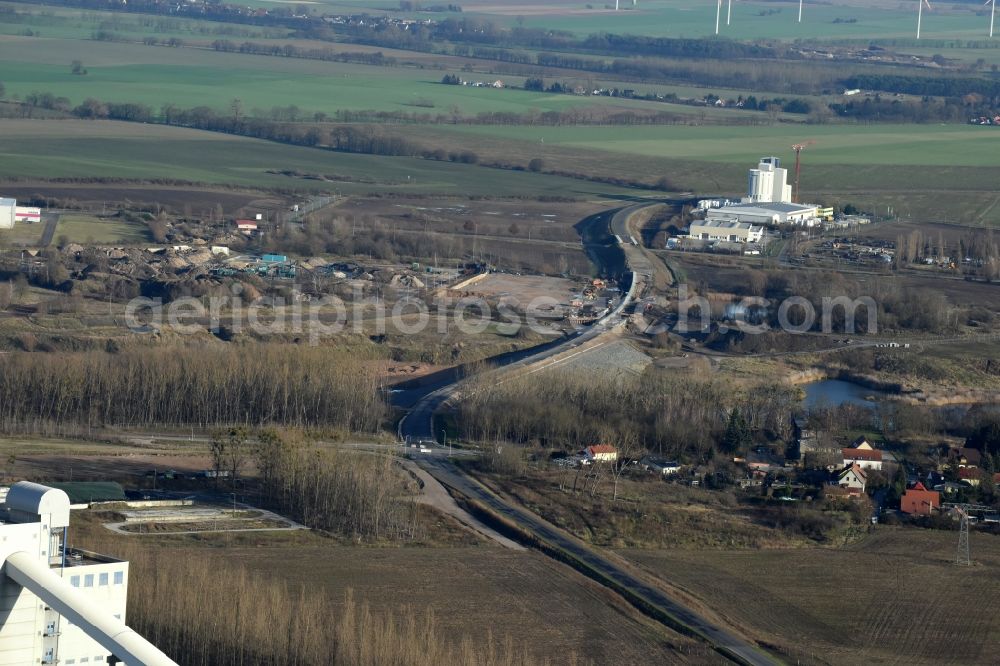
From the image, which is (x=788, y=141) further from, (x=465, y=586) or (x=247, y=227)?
(x=465, y=586)

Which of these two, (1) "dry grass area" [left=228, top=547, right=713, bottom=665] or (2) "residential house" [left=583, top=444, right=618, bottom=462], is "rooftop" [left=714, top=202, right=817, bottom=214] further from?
(1) "dry grass area" [left=228, top=547, right=713, bottom=665]

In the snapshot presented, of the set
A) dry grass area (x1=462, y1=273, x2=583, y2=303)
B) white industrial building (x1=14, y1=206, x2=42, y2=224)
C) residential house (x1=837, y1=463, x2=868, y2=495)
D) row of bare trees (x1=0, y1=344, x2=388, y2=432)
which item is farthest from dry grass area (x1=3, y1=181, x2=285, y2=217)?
residential house (x1=837, y1=463, x2=868, y2=495)

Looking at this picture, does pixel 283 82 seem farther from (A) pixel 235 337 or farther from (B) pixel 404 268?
(A) pixel 235 337

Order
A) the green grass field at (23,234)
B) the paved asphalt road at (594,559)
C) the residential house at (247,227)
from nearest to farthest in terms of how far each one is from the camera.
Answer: the paved asphalt road at (594,559)
the green grass field at (23,234)
the residential house at (247,227)

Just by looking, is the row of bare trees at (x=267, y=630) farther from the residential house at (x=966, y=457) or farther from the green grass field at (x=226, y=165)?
the green grass field at (x=226, y=165)

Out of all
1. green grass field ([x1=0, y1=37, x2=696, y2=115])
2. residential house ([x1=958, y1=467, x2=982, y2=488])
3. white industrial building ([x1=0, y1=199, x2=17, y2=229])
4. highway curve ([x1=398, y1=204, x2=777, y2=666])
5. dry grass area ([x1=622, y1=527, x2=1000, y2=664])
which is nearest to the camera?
highway curve ([x1=398, y1=204, x2=777, y2=666])

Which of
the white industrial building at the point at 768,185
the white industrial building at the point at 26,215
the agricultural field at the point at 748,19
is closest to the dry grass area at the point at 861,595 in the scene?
the white industrial building at the point at 26,215
